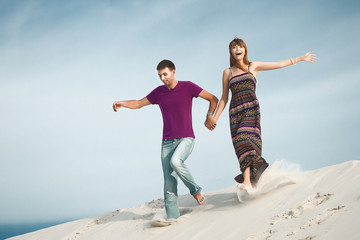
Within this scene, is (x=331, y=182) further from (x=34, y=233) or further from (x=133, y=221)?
(x=34, y=233)

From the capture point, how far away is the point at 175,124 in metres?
5.45

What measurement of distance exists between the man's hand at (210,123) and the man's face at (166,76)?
718 millimetres

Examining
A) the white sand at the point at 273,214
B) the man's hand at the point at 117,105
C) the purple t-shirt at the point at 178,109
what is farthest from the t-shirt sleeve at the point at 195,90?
the white sand at the point at 273,214

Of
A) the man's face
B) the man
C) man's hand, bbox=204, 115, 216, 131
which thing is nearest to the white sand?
the man

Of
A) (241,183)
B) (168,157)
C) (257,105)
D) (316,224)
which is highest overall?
(257,105)

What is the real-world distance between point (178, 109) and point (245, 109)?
3.00 feet

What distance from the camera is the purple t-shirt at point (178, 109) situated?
5434 mm

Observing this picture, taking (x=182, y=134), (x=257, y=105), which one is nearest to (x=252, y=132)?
Result: (x=257, y=105)

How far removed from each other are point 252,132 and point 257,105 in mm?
354

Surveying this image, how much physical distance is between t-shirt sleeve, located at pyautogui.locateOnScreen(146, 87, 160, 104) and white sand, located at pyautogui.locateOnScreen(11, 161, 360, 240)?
161cm

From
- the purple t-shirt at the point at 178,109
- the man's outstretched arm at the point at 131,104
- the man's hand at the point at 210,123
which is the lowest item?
the man's hand at the point at 210,123

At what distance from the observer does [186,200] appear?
21.6 feet

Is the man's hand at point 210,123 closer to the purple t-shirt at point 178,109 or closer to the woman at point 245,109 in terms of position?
the woman at point 245,109

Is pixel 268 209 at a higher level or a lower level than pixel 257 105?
lower
